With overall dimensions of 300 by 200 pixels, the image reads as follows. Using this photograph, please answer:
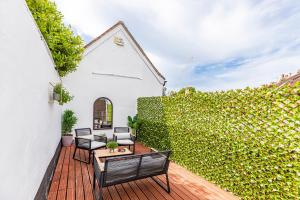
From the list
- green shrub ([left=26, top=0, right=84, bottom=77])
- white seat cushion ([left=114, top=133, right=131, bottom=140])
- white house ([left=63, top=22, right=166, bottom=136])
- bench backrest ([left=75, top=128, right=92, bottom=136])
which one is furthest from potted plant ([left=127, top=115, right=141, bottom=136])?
green shrub ([left=26, top=0, right=84, bottom=77])

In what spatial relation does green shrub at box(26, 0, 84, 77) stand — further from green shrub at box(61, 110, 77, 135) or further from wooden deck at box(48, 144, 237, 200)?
wooden deck at box(48, 144, 237, 200)

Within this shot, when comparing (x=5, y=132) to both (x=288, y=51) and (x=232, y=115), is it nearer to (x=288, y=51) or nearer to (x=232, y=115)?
(x=232, y=115)

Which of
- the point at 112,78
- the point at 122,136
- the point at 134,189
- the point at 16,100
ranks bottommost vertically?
the point at 134,189

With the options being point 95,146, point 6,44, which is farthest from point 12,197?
point 95,146

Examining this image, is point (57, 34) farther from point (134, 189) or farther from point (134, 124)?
point (134, 189)

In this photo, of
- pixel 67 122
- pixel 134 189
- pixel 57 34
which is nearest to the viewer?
pixel 134 189

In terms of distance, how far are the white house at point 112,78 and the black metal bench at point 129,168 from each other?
531cm

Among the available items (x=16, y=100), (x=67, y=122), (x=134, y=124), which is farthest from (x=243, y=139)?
(x=67, y=122)

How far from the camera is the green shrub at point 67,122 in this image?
692 centimetres

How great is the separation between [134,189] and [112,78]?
A: 20.7 ft

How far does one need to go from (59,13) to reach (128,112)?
565 cm

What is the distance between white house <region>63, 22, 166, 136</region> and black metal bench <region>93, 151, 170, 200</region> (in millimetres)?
5314

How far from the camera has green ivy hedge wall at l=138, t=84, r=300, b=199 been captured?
253 cm

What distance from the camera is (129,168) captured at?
3037mm
